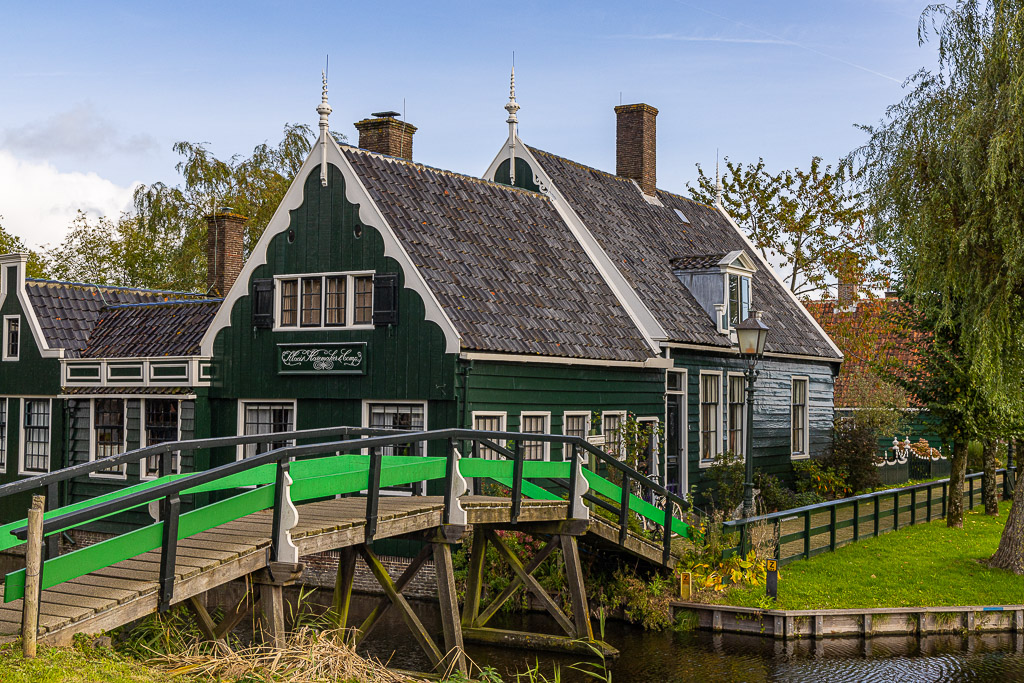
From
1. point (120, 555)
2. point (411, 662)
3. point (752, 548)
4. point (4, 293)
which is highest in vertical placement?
point (4, 293)

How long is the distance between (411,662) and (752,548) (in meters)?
5.96

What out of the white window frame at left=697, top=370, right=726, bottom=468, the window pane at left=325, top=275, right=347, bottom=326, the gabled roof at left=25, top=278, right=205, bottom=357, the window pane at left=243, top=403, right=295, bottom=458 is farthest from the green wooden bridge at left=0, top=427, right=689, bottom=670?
the gabled roof at left=25, top=278, right=205, bottom=357

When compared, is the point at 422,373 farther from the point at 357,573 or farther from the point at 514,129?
the point at 514,129

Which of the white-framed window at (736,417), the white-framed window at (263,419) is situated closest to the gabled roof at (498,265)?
the white-framed window at (263,419)

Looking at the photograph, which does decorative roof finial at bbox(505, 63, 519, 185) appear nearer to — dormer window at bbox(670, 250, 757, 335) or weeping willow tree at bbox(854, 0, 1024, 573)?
dormer window at bbox(670, 250, 757, 335)

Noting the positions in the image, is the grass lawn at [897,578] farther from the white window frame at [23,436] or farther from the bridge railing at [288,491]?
the white window frame at [23,436]

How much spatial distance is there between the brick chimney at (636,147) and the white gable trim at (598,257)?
4.18 meters

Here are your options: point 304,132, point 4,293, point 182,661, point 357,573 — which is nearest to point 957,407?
point 357,573

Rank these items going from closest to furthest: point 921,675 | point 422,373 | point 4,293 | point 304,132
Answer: point 921,675, point 422,373, point 4,293, point 304,132

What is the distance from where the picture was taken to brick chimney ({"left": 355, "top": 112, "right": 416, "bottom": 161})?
21.9m

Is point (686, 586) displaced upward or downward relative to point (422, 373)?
downward

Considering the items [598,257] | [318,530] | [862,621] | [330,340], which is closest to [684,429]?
[598,257]

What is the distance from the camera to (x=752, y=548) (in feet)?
56.0

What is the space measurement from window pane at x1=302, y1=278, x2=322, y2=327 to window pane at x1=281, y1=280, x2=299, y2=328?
235mm
